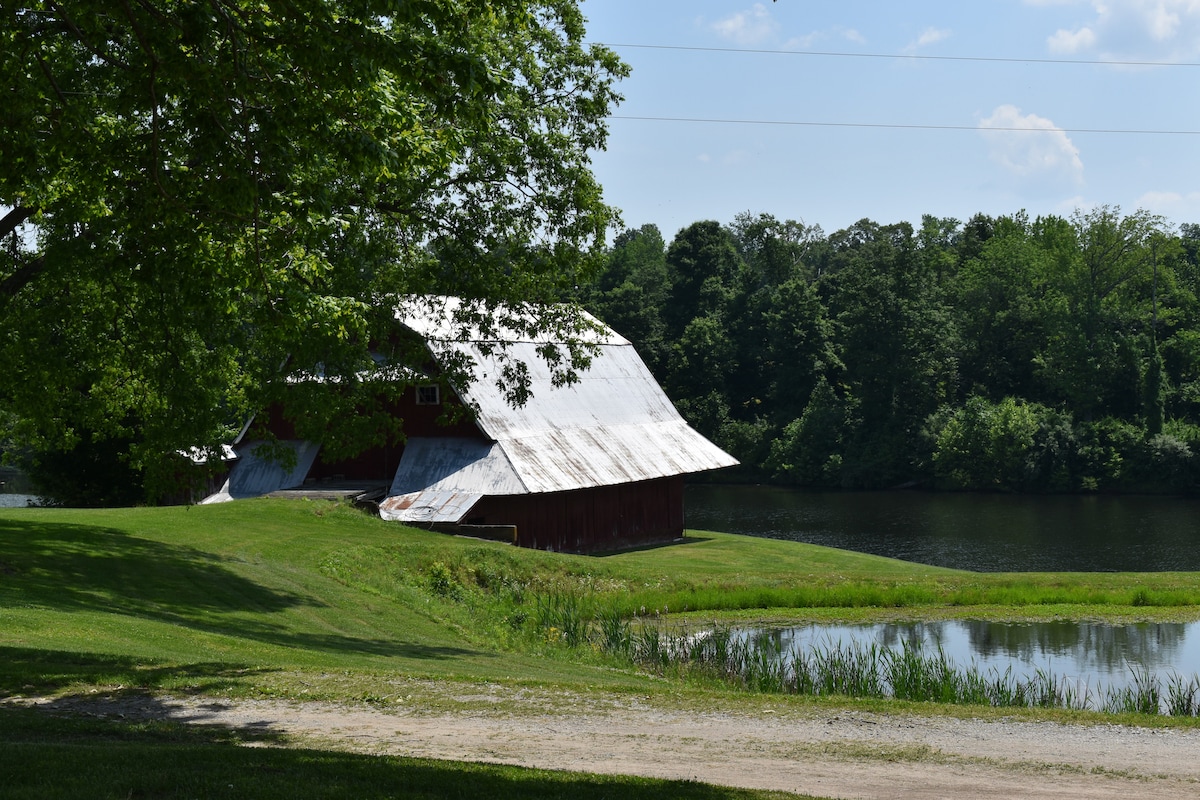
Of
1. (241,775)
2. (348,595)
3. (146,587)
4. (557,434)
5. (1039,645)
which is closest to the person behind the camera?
(241,775)

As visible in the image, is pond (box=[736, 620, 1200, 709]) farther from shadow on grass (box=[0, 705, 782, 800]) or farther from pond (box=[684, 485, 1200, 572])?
pond (box=[684, 485, 1200, 572])

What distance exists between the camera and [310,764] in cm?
955

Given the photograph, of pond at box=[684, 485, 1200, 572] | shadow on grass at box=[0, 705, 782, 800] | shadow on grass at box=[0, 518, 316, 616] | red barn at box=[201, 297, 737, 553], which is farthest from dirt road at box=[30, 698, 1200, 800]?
pond at box=[684, 485, 1200, 572]

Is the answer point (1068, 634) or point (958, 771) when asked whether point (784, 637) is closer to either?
point (1068, 634)

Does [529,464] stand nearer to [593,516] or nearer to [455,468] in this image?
[455,468]

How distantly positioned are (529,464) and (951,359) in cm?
5383

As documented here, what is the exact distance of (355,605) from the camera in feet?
75.9

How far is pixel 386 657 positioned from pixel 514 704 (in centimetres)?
448

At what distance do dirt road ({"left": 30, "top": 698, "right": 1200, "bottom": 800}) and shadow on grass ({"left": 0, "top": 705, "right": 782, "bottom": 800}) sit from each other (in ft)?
3.21

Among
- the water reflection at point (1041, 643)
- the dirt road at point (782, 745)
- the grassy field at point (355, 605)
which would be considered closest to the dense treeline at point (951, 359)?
the grassy field at point (355, 605)

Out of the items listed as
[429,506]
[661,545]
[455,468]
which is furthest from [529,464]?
[661,545]

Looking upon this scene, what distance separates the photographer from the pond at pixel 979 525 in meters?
44.8

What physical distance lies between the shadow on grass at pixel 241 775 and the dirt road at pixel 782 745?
980 mm

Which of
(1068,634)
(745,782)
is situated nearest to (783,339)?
(1068,634)
